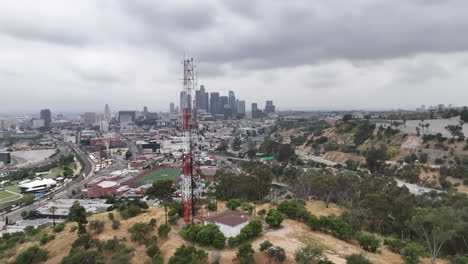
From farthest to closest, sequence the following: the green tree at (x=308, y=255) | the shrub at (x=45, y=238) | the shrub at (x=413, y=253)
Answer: the shrub at (x=45, y=238) < the shrub at (x=413, y=253) < the green tree at (x=308, y=255)

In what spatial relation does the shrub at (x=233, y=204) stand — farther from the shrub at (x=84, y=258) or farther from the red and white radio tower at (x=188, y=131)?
the shrub at (x=84, y=258)

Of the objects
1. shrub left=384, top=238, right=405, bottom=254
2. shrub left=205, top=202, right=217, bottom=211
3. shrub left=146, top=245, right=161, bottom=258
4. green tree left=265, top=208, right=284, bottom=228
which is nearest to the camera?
shrub left=146, top=245, right=161, bottom=258

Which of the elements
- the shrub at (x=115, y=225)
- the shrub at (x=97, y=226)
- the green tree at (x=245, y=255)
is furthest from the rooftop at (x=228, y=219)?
the shrub at (x=97, y=226)

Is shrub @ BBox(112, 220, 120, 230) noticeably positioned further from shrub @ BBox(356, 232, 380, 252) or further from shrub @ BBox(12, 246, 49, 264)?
shrub @ BBox(356, 232, 380, 252)

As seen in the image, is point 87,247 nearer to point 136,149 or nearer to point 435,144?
point 435,144

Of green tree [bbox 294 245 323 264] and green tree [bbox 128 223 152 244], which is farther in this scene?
green tree [bbox 128 223 152 244]

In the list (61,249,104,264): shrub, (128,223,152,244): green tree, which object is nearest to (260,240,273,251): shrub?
(128,223,152,244): green tree
